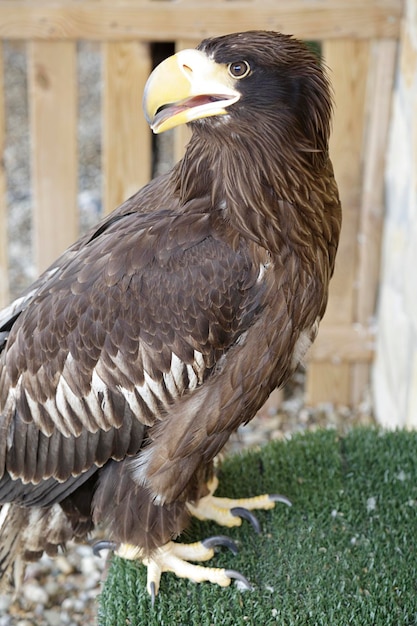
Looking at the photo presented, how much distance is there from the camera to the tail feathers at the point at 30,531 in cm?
296

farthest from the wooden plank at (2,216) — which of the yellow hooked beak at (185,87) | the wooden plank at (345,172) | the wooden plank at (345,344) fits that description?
the yellow hooked beak at (185,87)

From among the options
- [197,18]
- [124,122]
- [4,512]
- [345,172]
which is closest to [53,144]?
[124,122]

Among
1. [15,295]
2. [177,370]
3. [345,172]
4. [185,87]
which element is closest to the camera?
[185,87]

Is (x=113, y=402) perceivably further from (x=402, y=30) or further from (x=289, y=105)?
(x=402, y=30)

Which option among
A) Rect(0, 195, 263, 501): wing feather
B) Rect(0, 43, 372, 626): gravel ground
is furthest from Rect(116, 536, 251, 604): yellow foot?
A: Rect(0, 43, 372, 626): gravel ground

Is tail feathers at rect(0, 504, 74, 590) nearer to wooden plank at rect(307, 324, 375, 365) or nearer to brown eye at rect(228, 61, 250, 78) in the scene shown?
brown eye at rect(228, 61, 250, 78)

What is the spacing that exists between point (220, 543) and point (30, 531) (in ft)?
2.19

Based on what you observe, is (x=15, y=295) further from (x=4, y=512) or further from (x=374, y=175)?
(x=4, y=512)

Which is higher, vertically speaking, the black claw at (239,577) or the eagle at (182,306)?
the eagle at (182,306)

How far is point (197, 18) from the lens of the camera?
167 inches

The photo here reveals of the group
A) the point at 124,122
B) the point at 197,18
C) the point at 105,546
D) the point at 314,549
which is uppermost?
the point at 197,18

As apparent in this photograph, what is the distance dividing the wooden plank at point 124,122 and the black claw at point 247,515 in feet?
7.03

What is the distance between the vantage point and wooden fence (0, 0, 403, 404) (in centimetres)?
424

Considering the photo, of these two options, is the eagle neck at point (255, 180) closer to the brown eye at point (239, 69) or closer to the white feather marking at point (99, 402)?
the brown eye at point (239, 69)
